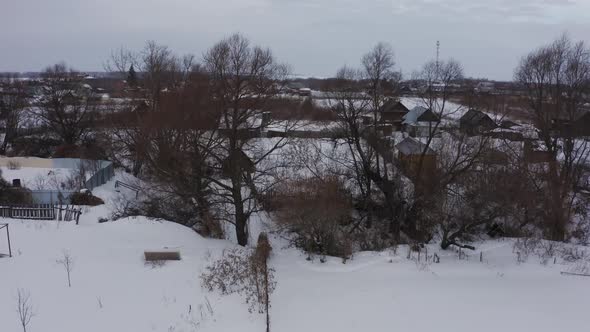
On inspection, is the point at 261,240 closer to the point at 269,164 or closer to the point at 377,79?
the point at 269,164

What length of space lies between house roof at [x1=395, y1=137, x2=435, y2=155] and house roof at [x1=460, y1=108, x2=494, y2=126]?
235 cm

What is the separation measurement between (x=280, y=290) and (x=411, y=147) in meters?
14.5

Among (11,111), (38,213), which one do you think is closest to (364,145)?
(38,213)

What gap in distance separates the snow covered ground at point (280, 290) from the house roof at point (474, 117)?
28.2 feet

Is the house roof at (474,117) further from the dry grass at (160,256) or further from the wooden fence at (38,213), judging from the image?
the wooden fence at (38,213)

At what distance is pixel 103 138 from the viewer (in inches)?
1102

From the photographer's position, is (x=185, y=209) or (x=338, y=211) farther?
(x=185, y=209)

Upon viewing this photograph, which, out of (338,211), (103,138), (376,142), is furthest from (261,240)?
(103,138)

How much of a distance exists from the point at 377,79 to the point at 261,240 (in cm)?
1079

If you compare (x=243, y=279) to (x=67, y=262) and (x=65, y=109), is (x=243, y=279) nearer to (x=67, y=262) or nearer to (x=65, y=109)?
(x=67, y=262)

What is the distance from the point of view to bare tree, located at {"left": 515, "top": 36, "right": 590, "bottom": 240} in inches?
781

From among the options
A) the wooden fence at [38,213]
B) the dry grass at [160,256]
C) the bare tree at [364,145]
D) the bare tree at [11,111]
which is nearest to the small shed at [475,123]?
the bare tree at [364,145]

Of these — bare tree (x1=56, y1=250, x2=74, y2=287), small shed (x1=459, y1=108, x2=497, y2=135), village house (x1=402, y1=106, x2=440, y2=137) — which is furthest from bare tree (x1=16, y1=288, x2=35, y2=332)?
village house (x1=402, y1=106, x2=440, y2=137)

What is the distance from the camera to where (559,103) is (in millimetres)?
20781
